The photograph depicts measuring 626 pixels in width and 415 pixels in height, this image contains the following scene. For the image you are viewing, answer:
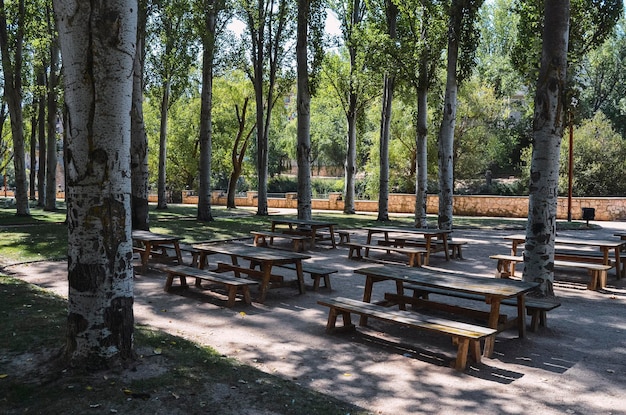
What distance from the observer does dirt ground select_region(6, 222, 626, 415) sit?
4305 mm

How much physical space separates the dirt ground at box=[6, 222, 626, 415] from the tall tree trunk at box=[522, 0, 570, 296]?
915 millimetres

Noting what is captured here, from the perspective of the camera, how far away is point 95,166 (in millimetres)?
4117

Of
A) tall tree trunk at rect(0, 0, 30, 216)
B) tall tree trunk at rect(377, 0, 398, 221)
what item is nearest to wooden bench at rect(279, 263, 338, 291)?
tall tree trunk at rect(377, 0, 398, 221)

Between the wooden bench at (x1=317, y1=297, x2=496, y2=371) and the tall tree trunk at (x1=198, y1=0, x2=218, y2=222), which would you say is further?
the tall tree trunk at (x1=198, y1=0, x2=218, y2=222)

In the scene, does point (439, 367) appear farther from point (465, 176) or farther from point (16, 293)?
point (465, 176)

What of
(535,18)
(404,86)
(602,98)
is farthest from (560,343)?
(602,98)

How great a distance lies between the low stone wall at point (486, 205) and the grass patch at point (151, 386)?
25.8m

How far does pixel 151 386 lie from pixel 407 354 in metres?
2.68

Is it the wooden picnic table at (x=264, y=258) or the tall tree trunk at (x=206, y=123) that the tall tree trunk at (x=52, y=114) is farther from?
the wooden picnic table at (x=264, y=258)

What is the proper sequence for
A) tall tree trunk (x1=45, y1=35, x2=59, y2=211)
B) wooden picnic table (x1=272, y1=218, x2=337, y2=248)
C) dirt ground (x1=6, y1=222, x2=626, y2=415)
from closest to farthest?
dirt ground (x1=6, y1=222, x2=626, y2=415), wooden picnic table (x1=272, y1=218, x2=337, y2=248), tall tree trunk (x1=45, y1=35, x2=59, y2=211)

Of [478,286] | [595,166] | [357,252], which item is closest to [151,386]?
[478,286]

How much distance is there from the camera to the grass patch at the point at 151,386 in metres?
3.70

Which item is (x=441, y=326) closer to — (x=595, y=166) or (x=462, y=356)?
(x=462, y=356)

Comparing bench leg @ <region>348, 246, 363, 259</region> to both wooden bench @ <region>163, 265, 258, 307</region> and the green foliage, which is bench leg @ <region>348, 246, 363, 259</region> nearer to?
wooden bench @ <region>163, 265, 258, 307</region>
